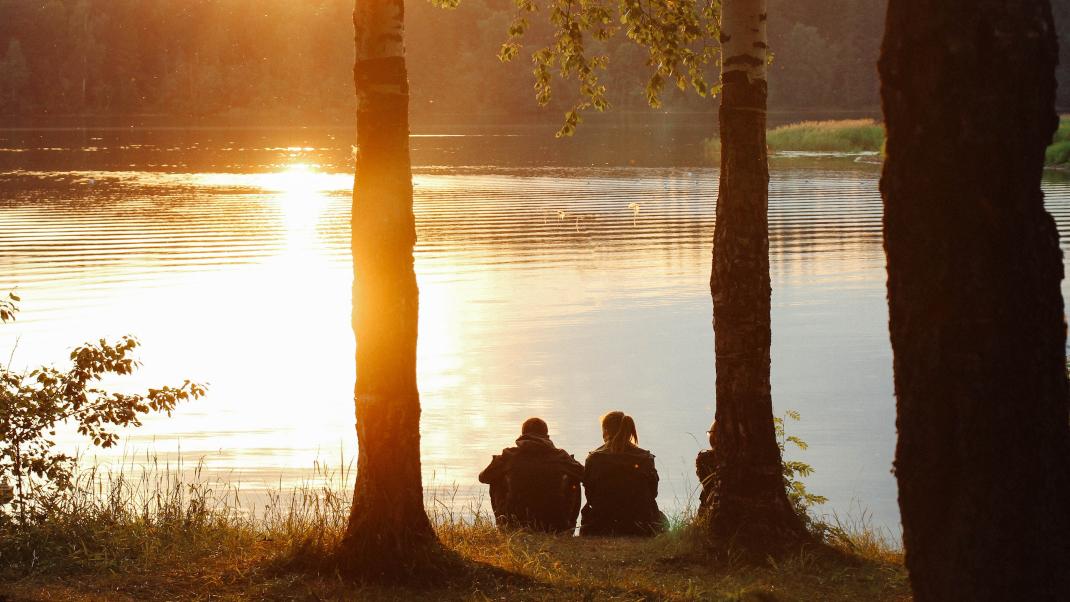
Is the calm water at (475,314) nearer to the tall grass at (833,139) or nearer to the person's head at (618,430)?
the person's head at (618,430)

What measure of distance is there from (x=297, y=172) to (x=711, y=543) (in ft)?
209

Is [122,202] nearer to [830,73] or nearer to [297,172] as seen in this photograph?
[297,172]

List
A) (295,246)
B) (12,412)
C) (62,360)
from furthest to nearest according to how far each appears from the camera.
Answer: (295,246) < (62,360) < (12,412)

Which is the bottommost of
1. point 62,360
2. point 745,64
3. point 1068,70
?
point 62,360

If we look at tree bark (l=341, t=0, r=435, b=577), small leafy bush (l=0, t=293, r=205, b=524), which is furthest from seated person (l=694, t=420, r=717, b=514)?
small leafy bush (l=0, t=293, r=205, b=524)

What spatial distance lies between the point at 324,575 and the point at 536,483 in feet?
8.91

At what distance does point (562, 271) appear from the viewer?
29.7 meters

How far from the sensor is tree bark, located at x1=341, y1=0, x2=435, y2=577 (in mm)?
7328

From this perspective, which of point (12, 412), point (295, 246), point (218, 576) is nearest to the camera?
point (218, 576)

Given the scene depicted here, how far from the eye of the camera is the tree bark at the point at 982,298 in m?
4.18

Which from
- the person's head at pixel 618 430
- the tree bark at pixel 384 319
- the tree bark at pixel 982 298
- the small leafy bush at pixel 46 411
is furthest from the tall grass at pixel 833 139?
the tree bark at pixel 982 298

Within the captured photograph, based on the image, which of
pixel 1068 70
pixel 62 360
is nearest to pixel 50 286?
pixel 62 360

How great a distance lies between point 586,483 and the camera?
980 cm

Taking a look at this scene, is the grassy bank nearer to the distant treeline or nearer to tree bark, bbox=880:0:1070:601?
tree bark, bbox=880:0:1070:601
